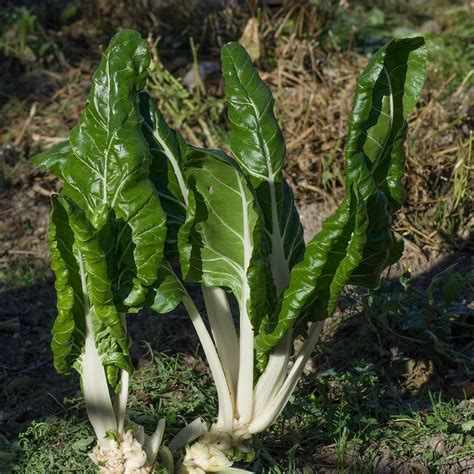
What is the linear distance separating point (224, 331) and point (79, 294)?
442mm

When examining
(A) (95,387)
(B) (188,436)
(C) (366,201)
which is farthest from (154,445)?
(C) (366,201)

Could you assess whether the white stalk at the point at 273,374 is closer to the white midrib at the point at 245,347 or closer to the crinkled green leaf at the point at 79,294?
the white midrib at the point at 245,347

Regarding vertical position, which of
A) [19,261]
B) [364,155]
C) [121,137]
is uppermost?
[121,137]

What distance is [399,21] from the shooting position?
21.7 ft

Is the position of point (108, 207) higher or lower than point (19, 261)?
higher

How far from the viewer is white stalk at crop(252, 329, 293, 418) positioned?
8.76 ft

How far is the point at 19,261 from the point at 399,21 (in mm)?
3448

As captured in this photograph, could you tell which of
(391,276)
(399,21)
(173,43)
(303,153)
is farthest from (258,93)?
(399,21)

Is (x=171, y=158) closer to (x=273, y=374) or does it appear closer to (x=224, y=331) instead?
(x=224, y=331)

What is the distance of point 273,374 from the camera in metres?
2.68

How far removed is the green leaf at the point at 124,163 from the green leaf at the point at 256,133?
0.25 meters

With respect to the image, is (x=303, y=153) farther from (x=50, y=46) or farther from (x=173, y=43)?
(x=50, y=46)

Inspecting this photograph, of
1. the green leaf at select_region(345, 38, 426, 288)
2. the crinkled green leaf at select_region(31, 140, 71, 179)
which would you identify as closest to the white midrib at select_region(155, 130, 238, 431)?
the green leaf at select_region(345, 38, 426, 288)

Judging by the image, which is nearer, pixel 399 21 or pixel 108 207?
pixel 108 207
